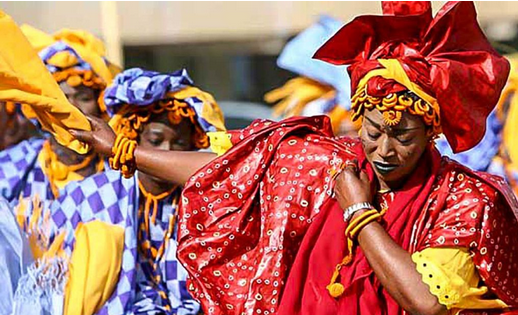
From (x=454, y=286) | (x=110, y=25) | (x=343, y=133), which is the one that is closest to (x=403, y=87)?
(x=454, y=286)

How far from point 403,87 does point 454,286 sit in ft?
1.86

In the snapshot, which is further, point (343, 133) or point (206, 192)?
point (343, 133)

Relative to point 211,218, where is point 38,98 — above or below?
above

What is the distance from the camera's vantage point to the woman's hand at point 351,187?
3887mm

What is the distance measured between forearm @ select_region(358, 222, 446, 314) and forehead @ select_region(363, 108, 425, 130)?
0.97 ft

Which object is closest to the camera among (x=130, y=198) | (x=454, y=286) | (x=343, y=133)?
(x=454, y=286)

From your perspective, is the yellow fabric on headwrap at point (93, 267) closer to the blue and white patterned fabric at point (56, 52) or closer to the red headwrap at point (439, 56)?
the blue and white patterned fabric at point (56, 52)

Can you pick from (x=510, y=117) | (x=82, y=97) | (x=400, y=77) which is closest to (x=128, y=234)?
(x=82, y=97)

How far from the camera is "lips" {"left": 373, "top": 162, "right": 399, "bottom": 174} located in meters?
3.87

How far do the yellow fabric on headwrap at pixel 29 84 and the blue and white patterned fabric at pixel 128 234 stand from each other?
0.76 meters

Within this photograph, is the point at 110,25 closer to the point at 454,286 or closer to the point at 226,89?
the point at 226,89

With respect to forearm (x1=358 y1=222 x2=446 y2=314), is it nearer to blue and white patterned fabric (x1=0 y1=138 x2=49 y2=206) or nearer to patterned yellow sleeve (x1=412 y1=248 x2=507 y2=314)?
patterned yellow sleeve (x1=412 y1=248 x2=507 y2=314)

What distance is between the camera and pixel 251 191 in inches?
163

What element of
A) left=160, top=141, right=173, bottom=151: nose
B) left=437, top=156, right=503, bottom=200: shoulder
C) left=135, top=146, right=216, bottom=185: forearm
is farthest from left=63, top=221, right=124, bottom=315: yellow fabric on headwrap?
left=437, top=156, right=503, bottom=200: shoulder
